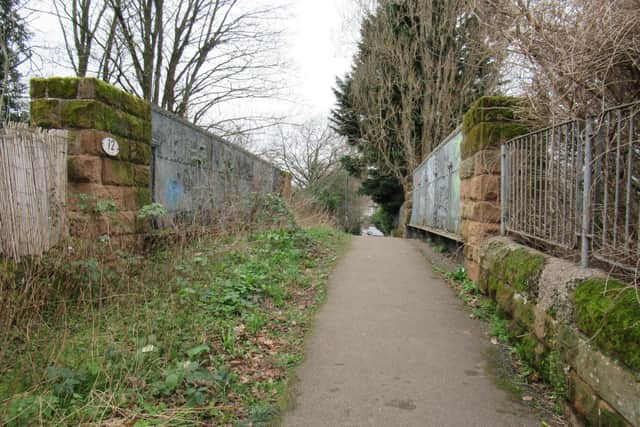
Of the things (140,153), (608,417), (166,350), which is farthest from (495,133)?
(140,153)

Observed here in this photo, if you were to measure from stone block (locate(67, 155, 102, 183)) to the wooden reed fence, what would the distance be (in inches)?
2.7

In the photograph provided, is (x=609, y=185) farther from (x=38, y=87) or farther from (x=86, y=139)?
(x=38, y=87)

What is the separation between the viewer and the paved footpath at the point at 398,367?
2.50 m

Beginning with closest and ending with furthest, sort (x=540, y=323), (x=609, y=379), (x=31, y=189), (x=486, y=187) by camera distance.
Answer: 1. (x=609, y=379)
2. (x=540, y=323)
3. (x=31, y=189)
4. (x=486, y=187)

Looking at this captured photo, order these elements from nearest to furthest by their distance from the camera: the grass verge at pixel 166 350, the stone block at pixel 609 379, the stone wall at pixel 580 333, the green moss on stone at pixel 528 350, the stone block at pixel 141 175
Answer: the stone block at pixel 609 379
the stone wall at pixel 580 333
the grass verge at pixel 166 350
the green moss on stone at pixel 528 350
the stone block at pixel 141 175

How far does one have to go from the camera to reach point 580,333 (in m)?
2.31

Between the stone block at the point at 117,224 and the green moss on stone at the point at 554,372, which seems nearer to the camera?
the green moss on stone at the point at 554,372

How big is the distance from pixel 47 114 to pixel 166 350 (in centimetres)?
337

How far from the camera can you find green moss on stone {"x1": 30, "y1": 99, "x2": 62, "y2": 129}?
4.54 metres

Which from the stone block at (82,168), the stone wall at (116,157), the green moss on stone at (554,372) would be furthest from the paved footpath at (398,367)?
the stone block at (82,168)

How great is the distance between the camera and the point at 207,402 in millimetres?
2561

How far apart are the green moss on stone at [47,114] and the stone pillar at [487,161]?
5181 millimetres

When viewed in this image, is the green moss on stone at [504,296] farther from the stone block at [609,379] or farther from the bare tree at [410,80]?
the bare tree at [410,80]

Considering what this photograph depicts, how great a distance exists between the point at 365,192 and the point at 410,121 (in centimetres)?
739
